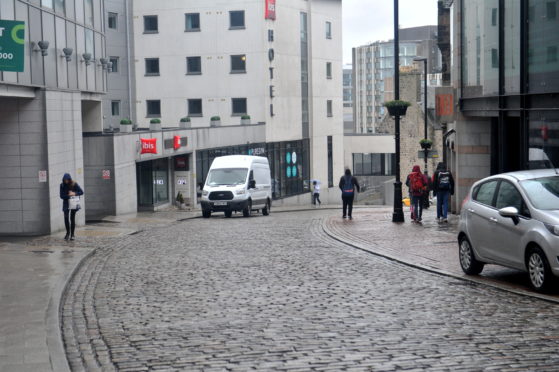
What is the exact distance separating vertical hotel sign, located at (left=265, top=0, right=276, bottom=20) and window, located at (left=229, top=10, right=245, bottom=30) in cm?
169

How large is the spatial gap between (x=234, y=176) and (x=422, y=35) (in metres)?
156

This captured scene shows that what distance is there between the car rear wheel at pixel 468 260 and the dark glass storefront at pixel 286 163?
133 feet

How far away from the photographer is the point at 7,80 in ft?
74.7

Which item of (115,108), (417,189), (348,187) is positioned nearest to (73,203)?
(417,189)

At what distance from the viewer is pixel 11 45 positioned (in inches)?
858

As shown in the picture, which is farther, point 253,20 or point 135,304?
point 253,20

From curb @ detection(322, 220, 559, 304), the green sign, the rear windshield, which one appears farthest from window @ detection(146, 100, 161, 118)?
the rear windshield

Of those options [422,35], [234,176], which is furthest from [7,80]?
[422,35]

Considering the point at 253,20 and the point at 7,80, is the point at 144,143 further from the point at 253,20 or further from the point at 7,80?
the point at 253,20

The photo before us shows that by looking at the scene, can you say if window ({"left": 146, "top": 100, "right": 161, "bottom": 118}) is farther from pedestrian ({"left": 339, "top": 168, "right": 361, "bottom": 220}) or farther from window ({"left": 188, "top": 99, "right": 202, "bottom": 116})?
pedestrian ({"left": 339, "top": 168, "right": 361, "bottom": 220})

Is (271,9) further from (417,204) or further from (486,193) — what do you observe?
(486,193)

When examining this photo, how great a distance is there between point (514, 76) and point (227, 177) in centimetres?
1670

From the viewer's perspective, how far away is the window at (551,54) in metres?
19.4

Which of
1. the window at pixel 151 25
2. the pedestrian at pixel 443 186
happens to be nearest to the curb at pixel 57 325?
the pedestrian at pixel 443 186
